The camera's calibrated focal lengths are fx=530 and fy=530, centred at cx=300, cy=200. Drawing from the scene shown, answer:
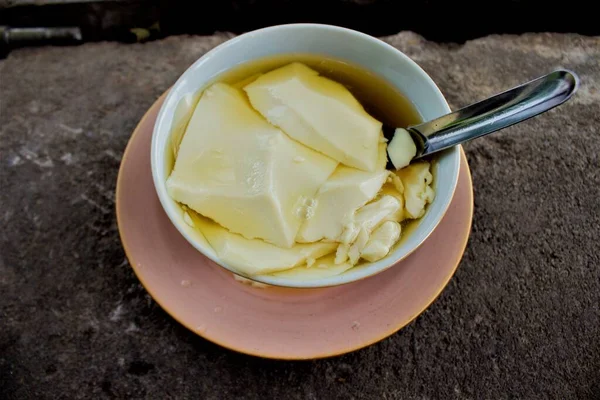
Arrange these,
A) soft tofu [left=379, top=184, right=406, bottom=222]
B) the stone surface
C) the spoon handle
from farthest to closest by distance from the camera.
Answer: the stone surface
soft tofu [left=379, top=184, right=406, bottom=222]
the spoon handle

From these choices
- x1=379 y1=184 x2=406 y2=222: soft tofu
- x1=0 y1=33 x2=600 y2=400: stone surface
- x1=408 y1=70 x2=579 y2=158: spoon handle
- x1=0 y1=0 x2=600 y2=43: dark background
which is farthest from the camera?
x1=0 y1=0 x2=600 y2=43: dark background

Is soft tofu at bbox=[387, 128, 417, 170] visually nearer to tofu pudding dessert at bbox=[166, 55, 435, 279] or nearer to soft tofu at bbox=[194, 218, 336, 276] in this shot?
tofu pudding dessert at bbox=[166, 55, 435, 279]

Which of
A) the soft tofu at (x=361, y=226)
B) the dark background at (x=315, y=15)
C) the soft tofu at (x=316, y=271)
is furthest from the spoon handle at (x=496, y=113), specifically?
the dark background at (x=315, y=15)

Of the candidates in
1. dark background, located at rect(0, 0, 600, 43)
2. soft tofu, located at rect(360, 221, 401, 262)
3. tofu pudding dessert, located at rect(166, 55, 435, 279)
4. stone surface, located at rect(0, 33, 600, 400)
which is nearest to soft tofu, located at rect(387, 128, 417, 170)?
tofu pudding dessert, located at rect(166, 55, 435, 279)

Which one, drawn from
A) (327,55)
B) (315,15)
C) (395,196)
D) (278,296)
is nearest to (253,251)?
(278,296)

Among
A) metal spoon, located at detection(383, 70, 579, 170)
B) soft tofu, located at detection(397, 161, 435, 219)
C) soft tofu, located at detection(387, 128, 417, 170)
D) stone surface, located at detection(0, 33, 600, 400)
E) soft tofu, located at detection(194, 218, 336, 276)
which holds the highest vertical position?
metal spoon, located at detection(383, 70, 579, 170)

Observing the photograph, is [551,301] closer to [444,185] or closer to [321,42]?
[444,185]

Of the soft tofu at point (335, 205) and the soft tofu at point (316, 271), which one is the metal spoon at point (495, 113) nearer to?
the soft tofu at point (335, 205)
